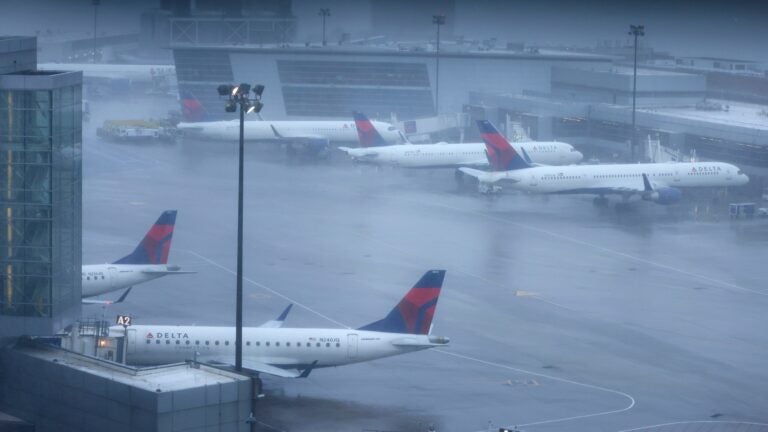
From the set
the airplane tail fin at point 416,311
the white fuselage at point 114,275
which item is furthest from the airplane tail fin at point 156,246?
the airplane tail fin at point 416,311

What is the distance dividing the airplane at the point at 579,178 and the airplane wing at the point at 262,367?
149 feet

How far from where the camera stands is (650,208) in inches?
3632

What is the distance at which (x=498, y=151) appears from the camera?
90688 millimetres

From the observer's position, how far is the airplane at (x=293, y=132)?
390ft

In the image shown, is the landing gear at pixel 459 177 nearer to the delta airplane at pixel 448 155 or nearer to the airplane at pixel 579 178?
the delta airplane at pixel 448 155

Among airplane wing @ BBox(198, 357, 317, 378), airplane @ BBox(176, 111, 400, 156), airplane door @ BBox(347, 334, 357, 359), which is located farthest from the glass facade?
airplane @ BBox(176, 111, 400, 156)

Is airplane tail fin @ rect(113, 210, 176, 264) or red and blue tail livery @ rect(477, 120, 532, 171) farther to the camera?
red and blue tail livery @ rect(477, 120, 532, 171)

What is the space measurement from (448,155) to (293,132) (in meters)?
20.1

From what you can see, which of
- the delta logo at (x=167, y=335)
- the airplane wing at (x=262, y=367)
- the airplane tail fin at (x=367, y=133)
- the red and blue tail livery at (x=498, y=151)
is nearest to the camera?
the airplane wing at (x=262, y=367)

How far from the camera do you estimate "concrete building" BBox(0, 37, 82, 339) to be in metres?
41.2

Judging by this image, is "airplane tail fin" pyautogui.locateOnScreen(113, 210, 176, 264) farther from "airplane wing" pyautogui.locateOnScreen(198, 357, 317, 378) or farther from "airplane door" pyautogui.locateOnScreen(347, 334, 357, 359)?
"airplane door" pyautogui.locateOnScreen(347, 334, 357, 359)

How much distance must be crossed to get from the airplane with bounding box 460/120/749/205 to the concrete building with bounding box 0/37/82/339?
51102 millimetres

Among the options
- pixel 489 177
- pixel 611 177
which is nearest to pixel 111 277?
pixel 489 177

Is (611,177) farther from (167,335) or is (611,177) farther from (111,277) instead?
(167,335)
